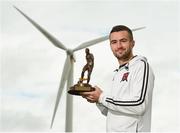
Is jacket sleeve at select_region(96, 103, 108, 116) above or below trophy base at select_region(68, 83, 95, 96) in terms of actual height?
below

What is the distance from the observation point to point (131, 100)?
557 centimetres

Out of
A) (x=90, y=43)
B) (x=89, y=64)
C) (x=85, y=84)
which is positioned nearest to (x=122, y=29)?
(x=89, y=64)

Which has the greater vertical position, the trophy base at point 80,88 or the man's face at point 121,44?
the man's face at point 121,44

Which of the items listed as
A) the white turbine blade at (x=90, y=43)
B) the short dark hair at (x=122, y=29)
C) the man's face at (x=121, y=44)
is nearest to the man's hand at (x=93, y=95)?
the man's face at (x=121, y=44)

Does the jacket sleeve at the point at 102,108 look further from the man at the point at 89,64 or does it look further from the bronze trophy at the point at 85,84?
the man at the point at 89,64

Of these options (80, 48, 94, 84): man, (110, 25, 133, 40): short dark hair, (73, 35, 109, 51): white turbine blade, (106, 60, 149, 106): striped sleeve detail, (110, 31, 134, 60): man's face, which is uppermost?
(73, 35, 109, 51): white turbine blade

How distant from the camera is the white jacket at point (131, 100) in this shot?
559cm

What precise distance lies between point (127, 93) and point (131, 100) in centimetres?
14

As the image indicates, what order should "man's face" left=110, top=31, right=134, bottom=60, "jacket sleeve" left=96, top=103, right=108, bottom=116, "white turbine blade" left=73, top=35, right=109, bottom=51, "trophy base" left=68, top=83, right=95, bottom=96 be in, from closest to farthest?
"man's face" left=110, top=31, right=134, bottom=60
"trophy base" left=68, top=83, right=95, bottom=96
"jacket sleeve" left=96, top=103, right=108, bottom=116
"white turbine blade" left=73, top=35, right=109, bottom=51

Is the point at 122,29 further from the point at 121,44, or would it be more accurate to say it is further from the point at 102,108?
the point at 102,108

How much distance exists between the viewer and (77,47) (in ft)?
76.0

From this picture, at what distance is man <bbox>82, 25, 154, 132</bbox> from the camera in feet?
18.4

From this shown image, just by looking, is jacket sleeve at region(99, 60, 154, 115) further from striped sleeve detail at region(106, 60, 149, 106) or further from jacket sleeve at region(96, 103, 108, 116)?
jacket sleeve at region(96, 103, 108, 116)

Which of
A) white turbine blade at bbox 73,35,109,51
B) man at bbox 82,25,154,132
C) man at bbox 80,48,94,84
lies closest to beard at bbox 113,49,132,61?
man at bbox 82,25,154,132
